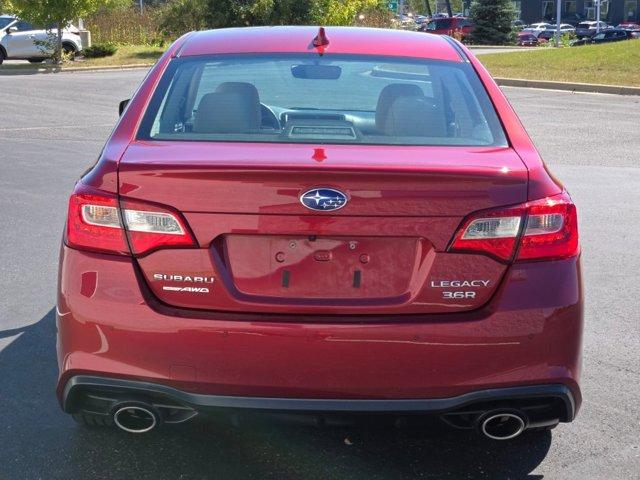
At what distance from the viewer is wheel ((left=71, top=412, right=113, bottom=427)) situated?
11.2 feet

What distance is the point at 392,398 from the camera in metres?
3.13

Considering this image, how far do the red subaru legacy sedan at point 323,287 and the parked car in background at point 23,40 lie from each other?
2928 centimetres

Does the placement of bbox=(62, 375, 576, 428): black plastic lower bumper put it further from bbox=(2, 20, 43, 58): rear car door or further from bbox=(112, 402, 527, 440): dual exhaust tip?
bbox=(2, 20, 43, 58): rear car door

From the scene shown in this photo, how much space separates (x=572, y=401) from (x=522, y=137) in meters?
0.99

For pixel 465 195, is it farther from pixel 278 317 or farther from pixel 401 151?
pixel 278 317

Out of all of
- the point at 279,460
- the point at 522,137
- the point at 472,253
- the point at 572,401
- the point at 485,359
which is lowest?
the point at 279,460

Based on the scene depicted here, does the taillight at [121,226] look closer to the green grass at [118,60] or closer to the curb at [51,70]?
→ the curb at [51,70]

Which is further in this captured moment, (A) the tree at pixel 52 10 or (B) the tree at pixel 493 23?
(B) the tree at pixel 493 23

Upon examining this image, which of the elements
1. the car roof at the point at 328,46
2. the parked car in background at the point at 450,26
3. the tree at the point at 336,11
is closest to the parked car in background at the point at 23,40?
the tree at the point at 336,11

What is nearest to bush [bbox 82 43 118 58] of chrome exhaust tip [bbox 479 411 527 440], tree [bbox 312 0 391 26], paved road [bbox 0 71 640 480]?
tree [bbox 312 0 391 26]

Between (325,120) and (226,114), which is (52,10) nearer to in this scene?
(325,120)

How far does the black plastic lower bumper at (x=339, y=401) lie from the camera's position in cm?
312

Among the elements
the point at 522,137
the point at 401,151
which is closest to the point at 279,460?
the point at 401,151

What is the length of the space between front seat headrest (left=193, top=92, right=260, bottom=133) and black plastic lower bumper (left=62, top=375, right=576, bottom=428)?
41.6 inches
